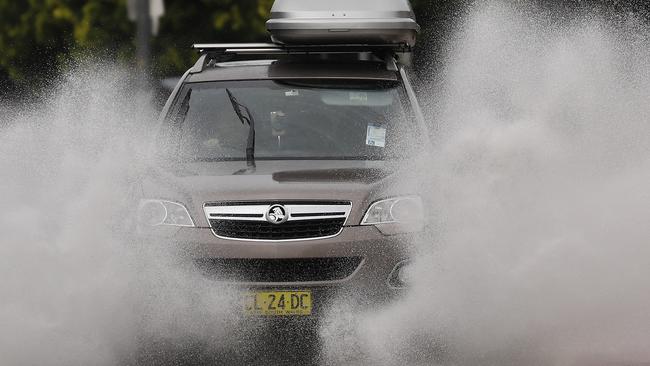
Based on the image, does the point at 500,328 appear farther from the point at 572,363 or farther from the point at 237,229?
the point at 237,229

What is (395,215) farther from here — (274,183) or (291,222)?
(274,183)

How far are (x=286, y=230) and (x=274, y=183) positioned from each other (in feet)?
1.10

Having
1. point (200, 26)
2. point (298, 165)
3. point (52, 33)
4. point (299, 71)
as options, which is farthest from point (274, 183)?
point (52, 33)

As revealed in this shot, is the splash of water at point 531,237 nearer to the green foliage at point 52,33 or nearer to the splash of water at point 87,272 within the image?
the splash of water at point 87,272

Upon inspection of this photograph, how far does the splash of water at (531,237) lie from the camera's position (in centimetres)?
870

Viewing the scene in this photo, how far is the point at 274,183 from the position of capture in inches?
350

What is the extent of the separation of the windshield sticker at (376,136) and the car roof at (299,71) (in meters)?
0.40

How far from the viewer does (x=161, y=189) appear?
889cm

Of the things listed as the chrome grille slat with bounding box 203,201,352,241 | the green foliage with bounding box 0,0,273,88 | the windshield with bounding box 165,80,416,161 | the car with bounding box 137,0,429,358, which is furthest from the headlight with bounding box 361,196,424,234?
the green foliage with bounding box 0,0,273,88

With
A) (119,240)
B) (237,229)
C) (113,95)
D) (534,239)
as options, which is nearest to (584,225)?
(534,239)

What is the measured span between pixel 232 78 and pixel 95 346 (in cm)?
220

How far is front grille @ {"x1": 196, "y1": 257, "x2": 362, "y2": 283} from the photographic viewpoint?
28.1 ft

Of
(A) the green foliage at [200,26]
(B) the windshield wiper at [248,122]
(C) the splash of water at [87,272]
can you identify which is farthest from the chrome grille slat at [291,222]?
(A) the green foliage at [200,26]

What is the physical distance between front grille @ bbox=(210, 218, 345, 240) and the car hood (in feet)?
0.32
